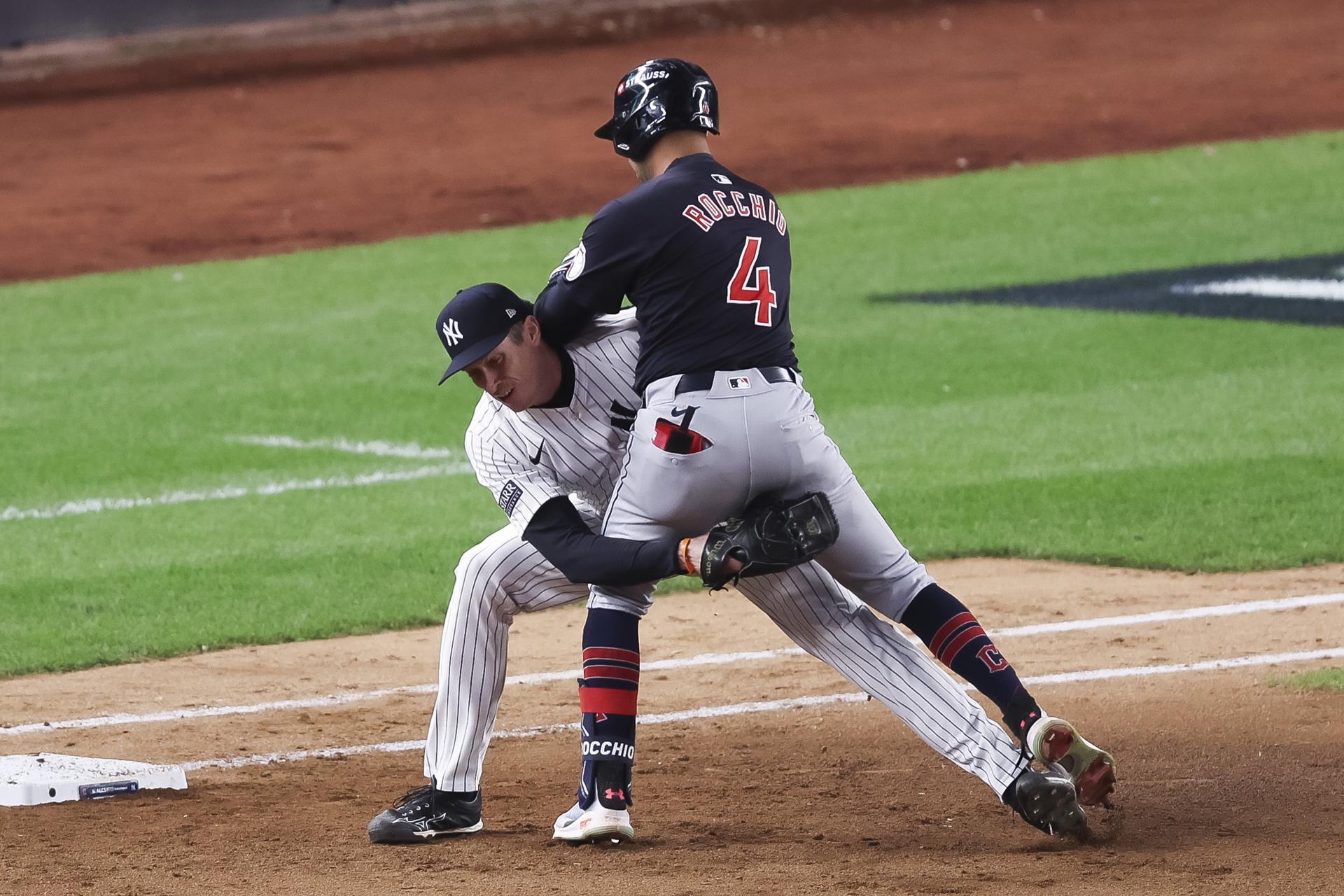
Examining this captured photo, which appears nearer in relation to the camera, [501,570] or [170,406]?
[501,570]

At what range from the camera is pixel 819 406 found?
10.3m

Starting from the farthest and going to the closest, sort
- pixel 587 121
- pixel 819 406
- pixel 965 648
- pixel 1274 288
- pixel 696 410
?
pixel 587 121, pixel 1274 288, pixel 819 406, pixel 965 648, pixel 696 410

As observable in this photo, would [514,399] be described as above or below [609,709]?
above

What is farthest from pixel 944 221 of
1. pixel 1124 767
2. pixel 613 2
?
pixel 613 2

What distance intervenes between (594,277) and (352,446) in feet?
18.9

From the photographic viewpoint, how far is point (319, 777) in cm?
539

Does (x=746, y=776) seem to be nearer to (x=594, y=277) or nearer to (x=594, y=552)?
(x=594, y=552)

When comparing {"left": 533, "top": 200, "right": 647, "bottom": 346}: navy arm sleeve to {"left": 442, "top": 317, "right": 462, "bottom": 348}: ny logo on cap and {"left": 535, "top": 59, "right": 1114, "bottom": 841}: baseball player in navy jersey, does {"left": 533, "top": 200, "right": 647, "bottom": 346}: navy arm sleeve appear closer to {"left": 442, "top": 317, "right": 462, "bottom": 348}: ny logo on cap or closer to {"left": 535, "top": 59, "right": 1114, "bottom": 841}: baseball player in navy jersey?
{"left": 535, "top": 59, "right": 1114, "bottom": 841}: baseball player in navy jersey

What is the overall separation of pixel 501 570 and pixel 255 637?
2.53 meters

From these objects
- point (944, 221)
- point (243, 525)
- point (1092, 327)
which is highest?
point (944, 221)

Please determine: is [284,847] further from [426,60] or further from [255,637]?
[426,60]

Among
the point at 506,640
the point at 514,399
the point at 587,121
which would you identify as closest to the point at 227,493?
the point at 506,640

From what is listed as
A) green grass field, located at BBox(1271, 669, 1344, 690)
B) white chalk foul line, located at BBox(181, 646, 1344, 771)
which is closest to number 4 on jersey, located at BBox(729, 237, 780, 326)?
white chalk foul line, located at BBox(181, 646, 1344, 771)

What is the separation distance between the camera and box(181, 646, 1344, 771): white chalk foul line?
561 centimetres
